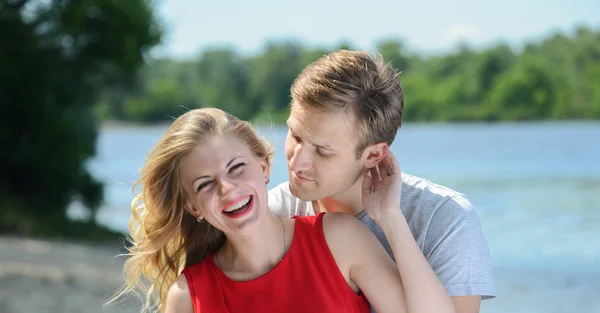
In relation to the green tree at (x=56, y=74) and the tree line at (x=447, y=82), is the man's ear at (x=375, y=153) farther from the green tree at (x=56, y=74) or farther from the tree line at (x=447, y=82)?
the tree line at (x=447, y=82)

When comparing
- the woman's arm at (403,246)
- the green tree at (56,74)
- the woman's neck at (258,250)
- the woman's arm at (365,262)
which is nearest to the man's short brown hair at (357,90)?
the woman's arm at (403,246)

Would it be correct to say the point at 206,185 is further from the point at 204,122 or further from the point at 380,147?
the point at 380,147

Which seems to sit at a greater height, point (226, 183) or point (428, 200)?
point (226, 183)

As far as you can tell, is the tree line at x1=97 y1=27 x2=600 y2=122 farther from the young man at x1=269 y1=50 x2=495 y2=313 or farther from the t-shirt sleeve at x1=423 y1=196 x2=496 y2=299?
the t-shirt sleeve at x1=423 y1=196 x2=496 y2=299

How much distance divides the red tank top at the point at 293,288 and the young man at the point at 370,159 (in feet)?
0.52

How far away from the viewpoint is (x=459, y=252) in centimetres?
236

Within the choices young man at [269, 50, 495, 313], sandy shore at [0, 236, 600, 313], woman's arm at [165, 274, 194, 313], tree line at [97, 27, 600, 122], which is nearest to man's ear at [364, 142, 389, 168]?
young man at [269, 50, 495, 313]

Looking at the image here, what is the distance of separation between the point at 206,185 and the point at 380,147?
1.66 ft

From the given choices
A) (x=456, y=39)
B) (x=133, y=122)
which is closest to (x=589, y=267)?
(x=133, y=122)

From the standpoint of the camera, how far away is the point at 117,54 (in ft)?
38.2

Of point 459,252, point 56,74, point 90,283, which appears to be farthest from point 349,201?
point 56,74

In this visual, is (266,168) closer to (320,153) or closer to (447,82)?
(320,153)

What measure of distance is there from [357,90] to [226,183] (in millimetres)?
447

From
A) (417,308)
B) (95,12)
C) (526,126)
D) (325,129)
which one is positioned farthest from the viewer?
(526,126)
